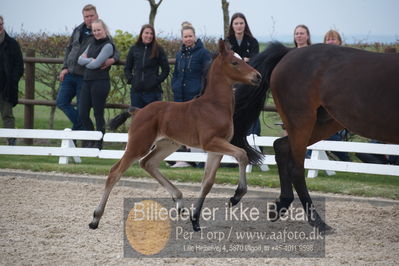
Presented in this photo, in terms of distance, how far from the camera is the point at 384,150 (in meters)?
9.45

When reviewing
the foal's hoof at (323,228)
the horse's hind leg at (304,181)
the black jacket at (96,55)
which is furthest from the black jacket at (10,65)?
the foal's hoof at (323,228)

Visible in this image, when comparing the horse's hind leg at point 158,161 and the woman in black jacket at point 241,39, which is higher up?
the woman in black jacket at point 241,39

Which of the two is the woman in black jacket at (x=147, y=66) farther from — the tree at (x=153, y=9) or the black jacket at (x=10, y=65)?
the tree at (x=153, y=9)

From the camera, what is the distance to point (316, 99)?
723 cm

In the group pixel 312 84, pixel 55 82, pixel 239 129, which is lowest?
pixel 55 82

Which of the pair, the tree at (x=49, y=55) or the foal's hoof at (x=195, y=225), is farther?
the tree at (x=49, y=55)

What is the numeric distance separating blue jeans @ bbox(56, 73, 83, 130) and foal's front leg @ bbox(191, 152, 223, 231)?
514cm

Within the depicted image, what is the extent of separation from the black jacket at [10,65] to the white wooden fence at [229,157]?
0.76 meters

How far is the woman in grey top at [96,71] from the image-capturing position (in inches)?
437

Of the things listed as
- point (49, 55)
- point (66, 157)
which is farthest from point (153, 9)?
point (66, 157)

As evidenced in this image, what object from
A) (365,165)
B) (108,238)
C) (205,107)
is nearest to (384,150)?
(365,165)

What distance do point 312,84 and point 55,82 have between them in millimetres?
7659

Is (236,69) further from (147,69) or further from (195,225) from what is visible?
(147,69)

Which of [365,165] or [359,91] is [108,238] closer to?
[359,91]
